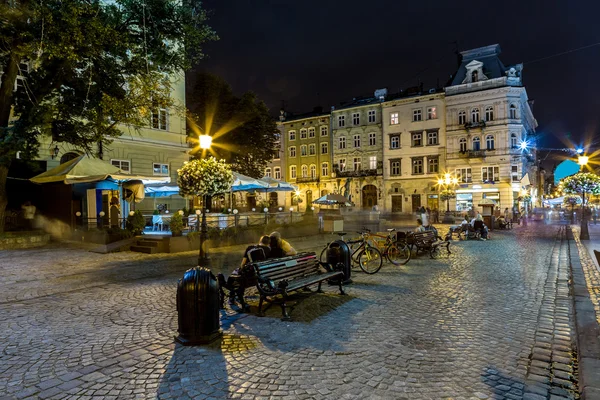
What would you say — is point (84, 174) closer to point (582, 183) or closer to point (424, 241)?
point (424, 241)

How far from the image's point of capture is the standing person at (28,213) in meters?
17.2

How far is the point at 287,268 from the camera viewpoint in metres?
6.48

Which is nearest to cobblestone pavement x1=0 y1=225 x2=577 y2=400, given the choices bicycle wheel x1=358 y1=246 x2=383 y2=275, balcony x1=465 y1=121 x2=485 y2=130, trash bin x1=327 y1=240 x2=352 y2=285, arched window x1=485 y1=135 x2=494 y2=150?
trash bin x1=327 y1=240 x2=352 y2=285

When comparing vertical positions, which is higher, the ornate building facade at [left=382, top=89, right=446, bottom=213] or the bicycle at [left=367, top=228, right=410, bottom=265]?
the ornate building facade at [left=382, top=89, right=446, bottom=213]

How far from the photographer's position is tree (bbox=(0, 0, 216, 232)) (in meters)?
12.4

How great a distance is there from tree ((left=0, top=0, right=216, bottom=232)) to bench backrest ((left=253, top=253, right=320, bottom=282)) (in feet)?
38.1

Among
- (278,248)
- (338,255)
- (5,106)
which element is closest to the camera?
(278,248)

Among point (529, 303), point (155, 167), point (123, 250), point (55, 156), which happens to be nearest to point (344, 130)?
point (155, 167)

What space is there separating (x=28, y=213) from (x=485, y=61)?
46.4 m

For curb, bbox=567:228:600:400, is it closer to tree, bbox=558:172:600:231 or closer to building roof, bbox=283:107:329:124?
tree, bbox=558:172:600:231

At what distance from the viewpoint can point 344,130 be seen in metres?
50.7

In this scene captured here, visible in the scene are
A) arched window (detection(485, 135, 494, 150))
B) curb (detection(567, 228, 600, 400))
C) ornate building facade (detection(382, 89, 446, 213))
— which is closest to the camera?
curb (detection(567, 228, 600, 400))

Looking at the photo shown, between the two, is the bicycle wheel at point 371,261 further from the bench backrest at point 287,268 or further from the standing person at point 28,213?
the standing person at point 28,213

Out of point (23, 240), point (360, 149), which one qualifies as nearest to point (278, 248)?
point (23, 240)
